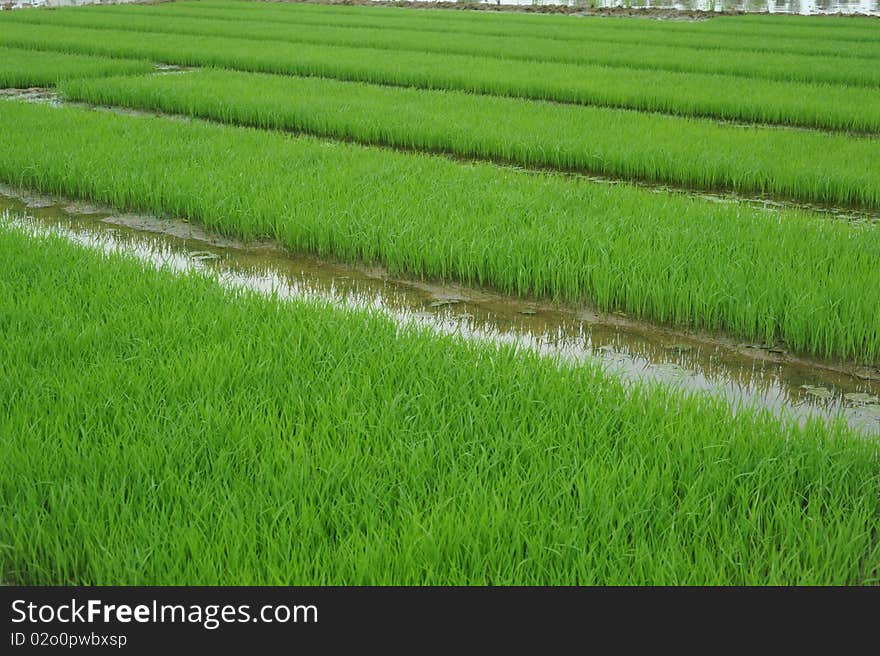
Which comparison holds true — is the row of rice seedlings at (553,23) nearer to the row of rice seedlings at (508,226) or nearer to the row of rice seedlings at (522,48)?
the row of rice seedlings at (522,48)

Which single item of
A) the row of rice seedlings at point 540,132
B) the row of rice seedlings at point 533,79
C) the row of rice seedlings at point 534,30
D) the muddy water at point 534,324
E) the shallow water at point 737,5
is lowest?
the muddy water at point 534,324

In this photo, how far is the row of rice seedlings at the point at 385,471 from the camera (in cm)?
234

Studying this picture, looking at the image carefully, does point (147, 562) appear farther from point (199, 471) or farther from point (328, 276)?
point (328, 276)

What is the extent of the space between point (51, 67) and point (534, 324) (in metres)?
9.95

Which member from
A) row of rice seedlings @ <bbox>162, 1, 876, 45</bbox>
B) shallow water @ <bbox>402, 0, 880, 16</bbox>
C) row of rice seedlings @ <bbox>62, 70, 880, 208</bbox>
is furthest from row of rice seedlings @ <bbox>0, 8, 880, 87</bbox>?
shallow water @ <bbox>402, 0, 880, 16</bbox>

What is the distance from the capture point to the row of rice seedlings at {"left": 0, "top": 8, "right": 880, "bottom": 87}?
40.0 ft

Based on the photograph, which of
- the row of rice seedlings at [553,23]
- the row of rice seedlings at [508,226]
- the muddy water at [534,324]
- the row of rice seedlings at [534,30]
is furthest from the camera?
the row of rice seedlings at [553,23]

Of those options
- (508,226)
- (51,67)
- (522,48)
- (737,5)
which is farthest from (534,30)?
(508,226)

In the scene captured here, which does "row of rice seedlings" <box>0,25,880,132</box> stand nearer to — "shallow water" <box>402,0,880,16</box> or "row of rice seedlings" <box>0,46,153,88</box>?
"row of rice seedlings" <box>0,46,153,88</box>

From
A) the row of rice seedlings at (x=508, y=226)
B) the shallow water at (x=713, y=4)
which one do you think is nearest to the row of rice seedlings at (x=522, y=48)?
the row of rice seedlings at (x=508, y=226)

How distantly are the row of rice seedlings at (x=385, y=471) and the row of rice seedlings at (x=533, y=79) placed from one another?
7119 millimetres

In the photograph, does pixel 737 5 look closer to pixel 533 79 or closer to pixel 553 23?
pixel 553 23

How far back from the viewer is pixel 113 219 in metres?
6.41

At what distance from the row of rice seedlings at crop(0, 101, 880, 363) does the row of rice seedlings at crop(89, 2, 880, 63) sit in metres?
9.09
